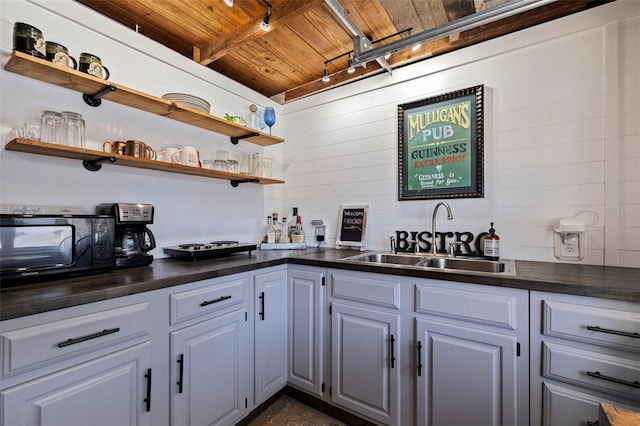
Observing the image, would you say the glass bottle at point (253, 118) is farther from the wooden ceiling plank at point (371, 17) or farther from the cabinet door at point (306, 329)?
the cabinet door at point (306, 329)

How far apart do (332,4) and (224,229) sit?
1729 millimetres

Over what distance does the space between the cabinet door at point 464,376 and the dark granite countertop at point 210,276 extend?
0.90 feet

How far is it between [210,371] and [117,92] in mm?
1589

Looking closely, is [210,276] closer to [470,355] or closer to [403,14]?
[470,355]

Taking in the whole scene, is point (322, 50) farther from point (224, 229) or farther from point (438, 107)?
point (224, 229)

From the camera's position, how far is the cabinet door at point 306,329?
1.83 metres

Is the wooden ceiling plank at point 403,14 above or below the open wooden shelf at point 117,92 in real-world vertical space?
above

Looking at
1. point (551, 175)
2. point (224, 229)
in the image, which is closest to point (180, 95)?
point (224, 229)

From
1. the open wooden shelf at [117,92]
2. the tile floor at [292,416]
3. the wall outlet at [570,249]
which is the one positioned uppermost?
the open wooden shelf at [117,92]

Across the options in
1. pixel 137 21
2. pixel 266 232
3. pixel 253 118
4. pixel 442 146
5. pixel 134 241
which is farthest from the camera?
pixel 266 232

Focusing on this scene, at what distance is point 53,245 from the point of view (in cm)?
121

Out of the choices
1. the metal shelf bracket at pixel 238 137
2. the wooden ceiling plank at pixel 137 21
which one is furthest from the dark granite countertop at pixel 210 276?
the wooden ceiling plank at pixel 137 21

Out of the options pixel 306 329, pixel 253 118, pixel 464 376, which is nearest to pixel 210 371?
pixel 306 329

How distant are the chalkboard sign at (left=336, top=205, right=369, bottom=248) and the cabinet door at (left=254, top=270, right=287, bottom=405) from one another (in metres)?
0.67
